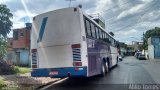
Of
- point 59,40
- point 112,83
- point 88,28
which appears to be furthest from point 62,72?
point 112,83

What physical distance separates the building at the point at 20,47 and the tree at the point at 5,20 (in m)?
14.5

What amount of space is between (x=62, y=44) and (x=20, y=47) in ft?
96.9

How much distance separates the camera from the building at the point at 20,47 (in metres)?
41.1

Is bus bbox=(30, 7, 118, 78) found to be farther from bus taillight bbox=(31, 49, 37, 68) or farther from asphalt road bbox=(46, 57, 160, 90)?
asphalt road bbox=(46, 57, 160, 90)

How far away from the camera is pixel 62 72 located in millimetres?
14094

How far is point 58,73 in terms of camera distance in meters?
14.1

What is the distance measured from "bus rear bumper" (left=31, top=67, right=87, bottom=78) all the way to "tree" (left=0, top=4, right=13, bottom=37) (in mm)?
12130

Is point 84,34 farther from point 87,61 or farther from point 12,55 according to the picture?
point 12,55

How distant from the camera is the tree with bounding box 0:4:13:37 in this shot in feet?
83.9

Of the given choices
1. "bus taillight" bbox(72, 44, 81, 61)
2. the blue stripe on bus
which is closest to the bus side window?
"bus taillight" bbox(72, 44, 81, 61)

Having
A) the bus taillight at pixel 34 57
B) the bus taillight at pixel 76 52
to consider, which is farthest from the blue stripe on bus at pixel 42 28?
the bus taillight at pixel 76 52

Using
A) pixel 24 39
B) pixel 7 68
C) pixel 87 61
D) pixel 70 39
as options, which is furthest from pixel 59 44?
pixel 24 39

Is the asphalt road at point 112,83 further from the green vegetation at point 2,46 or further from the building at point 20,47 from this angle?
the building at point 20,47

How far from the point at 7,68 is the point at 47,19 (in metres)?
11.4
